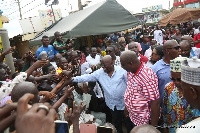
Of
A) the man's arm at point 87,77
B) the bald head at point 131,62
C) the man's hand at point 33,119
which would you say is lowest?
the man's arm at point 87,77

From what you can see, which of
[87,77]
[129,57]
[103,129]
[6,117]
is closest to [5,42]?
[87,77]

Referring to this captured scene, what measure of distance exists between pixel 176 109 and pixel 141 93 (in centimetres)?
48

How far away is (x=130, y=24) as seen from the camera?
21.3ft

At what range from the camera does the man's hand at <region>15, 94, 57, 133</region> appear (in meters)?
0.68

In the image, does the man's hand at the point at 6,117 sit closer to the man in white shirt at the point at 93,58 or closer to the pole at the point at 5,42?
the pole at the point at 5,42

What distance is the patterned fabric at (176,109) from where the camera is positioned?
206cm

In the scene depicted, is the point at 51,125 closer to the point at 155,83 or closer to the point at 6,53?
the point at 155,83

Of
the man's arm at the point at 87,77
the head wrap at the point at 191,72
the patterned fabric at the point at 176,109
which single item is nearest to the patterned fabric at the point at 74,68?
the man's arm at the point at 87,77

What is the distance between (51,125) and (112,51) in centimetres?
421

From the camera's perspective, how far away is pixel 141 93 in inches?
96.8

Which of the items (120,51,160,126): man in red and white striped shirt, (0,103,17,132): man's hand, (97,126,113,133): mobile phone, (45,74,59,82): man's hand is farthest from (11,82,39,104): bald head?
(120,51,160,126): man in red and white striped shirt

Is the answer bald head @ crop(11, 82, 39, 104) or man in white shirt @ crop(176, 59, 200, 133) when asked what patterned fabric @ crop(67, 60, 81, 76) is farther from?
man in white shirt @ crop(176, 59, 200, 133)

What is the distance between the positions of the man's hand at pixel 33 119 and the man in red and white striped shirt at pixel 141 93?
6.06ft

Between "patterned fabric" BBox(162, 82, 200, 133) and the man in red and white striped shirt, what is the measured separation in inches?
5.5
